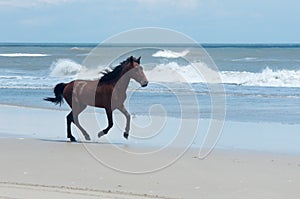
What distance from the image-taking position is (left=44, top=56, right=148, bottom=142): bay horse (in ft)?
38.8

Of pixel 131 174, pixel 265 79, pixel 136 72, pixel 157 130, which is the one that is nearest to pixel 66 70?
pixel 265 79

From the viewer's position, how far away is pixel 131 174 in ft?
28.1

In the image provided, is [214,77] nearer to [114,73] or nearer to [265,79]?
[265,79]

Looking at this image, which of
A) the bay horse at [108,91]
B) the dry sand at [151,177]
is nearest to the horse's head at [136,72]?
the bay horse at [108,91]

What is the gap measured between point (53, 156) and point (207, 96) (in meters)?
11.5

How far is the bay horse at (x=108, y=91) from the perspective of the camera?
11.8m

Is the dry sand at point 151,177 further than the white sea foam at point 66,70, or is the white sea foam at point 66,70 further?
the white sea foam at point 66,70

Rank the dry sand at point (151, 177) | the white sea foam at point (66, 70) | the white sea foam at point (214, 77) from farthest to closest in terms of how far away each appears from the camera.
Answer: the white sea foam at point (66, 70) → the white sea foam at point (214, 77) → the dry sand at point (151, 177)

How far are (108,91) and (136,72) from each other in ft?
2.20

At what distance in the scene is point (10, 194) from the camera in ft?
23.1

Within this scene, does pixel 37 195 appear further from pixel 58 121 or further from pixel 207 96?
pixel 207 96

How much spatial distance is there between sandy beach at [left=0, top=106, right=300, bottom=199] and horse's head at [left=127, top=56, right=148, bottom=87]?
1149 millimetres

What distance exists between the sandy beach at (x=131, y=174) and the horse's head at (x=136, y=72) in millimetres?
1149

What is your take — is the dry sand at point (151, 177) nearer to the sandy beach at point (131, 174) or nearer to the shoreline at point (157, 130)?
the sandy beach at point (131, 174)
